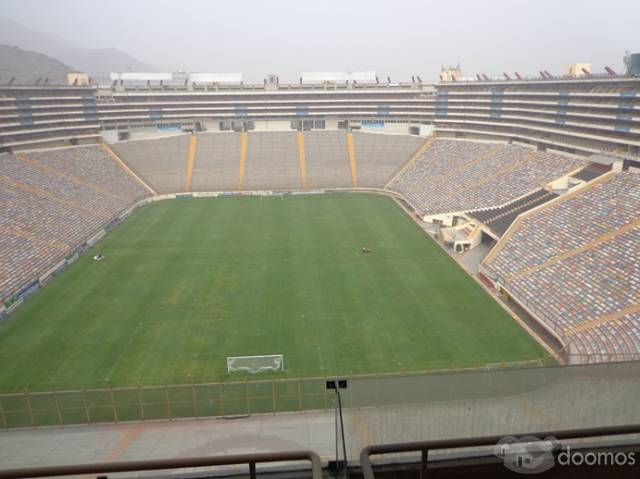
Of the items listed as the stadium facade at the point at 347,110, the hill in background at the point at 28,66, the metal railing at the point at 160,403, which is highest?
the hill in background at the point at 28,66

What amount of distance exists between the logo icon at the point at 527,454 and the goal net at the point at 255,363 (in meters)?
16.3

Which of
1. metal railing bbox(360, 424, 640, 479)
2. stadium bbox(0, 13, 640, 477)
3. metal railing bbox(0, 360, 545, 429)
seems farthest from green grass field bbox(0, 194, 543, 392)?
metal railing bbox(360, 424, 640, 479)

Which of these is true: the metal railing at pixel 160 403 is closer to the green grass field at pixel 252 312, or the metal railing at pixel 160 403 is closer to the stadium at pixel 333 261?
the stadium at pixel 333 261

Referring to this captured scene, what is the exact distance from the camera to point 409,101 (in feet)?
218

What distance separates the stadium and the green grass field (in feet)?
0.44

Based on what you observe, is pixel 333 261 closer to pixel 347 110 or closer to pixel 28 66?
pixel 347 110

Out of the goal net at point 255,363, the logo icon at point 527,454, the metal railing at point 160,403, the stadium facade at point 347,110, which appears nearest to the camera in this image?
the logo icon at point 527,454

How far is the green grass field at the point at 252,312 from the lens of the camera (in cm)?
2017

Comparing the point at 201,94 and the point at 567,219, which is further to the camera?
the point at 201,94

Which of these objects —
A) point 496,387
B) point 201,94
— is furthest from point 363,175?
point 496,387

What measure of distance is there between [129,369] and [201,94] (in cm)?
5504

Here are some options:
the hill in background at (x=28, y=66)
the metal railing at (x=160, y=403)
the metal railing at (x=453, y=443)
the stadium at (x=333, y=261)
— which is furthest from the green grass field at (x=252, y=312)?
the hill in background at (x=28, y=66)

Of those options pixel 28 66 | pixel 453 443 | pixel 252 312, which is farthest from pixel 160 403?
pixel 28 66

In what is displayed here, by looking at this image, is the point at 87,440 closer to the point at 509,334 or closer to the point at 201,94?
the point at 509,334
